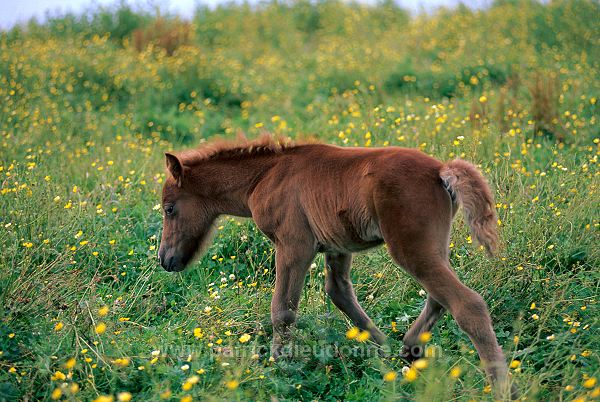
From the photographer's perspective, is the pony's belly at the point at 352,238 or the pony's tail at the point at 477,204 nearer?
the pony's tail at the point at 477,204

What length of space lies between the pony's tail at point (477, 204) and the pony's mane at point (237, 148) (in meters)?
1.24

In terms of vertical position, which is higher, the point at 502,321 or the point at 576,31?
the point at 576,31

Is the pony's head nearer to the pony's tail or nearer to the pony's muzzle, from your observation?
the pony's muzzle

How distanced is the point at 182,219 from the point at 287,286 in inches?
38.6

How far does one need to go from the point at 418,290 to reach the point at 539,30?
25.2 feet

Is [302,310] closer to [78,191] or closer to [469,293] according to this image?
[469,293]

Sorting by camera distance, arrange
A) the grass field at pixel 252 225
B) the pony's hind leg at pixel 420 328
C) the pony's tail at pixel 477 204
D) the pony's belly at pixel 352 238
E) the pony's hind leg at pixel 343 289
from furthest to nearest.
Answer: the pony's hind leg at pixel 343 289
the pony's hind leg at pixel 420 328
the pony's belly at pixel 352 238
the grass field at pixel 252 225
the pony's tail at pixel 477 204

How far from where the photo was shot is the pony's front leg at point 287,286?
4.45 metres

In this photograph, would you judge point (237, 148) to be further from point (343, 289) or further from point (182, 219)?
point (343, 289)

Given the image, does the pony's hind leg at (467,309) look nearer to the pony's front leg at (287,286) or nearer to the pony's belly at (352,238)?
the pony's belly at (352,238)

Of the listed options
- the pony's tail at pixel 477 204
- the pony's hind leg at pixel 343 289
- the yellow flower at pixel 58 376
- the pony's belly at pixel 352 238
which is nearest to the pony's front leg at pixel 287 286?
the pony's belly at pixel 352 238

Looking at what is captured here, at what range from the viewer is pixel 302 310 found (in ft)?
16.5

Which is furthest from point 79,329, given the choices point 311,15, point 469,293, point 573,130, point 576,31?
point 311,15

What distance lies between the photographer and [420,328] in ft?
14.5
